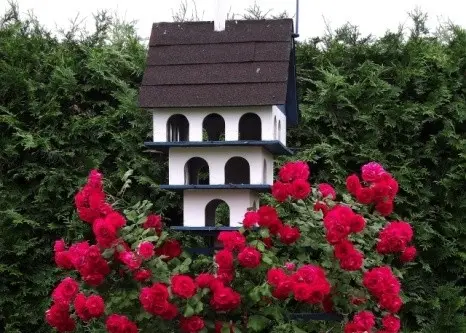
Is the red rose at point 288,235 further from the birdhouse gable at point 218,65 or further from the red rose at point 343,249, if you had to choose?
the birdhouse gable at point 218,65

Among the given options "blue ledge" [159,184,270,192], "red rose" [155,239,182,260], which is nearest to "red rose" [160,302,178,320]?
"red rose" [155,239,182,260]

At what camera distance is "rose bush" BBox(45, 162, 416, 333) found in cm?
264

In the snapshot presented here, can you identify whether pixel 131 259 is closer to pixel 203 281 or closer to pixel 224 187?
pixel 203 281

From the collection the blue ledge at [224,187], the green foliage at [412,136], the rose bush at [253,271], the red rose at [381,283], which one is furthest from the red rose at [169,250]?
the green foliage at [412,136]

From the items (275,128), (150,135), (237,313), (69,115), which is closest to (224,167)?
(275,128)

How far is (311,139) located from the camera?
15.4 feet

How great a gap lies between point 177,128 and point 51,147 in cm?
163

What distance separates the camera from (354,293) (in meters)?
2.82

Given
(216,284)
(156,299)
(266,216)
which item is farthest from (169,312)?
(266,216)

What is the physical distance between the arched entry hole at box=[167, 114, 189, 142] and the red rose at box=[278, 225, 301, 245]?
68cm

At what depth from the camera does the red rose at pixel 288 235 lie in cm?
285

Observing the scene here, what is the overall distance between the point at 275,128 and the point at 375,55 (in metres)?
1.86

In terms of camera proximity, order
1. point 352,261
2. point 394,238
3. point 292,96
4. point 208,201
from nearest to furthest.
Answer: point 352,261 < point 394,238 < point 208,201 < point 292,96

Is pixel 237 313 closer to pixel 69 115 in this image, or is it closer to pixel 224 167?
pixel 224 167
